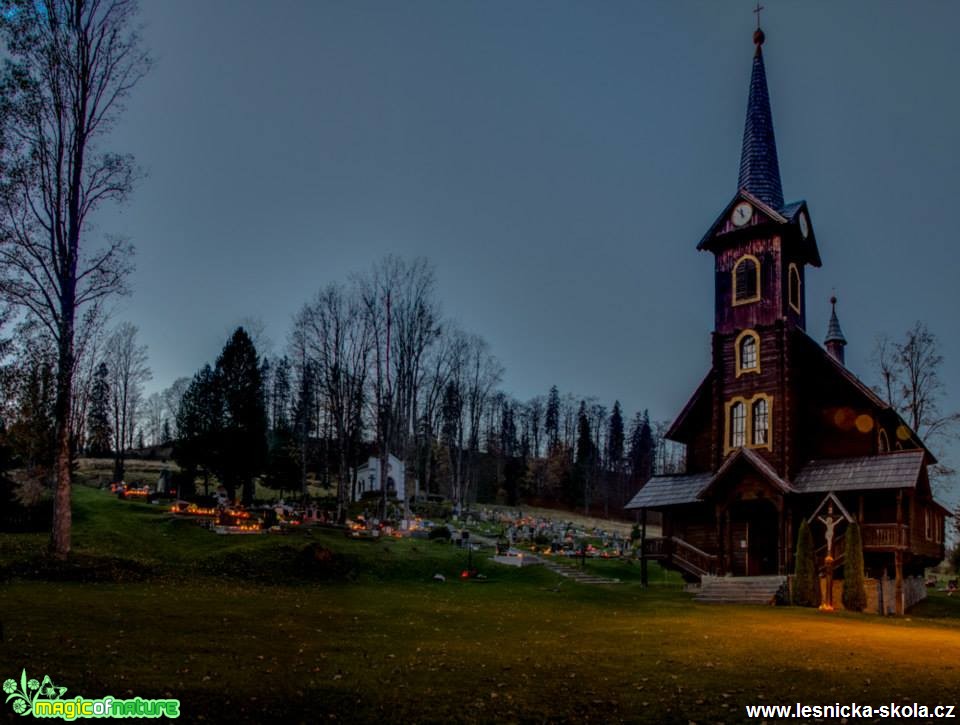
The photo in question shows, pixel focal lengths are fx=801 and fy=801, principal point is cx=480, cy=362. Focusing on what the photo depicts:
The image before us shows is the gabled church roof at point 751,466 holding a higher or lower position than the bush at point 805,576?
higher

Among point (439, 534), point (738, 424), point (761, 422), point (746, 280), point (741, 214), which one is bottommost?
point (439, 534)

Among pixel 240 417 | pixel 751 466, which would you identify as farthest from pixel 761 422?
pixel 240 417

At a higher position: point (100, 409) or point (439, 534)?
point (100, 409)

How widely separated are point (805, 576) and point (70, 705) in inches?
972

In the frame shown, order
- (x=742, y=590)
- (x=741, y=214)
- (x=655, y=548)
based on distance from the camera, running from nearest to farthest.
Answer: (x=742, y=590) → (x=741, y=214) → (x=655, y=548)

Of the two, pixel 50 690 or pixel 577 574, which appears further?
pixel 577 574

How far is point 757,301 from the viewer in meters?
33.3

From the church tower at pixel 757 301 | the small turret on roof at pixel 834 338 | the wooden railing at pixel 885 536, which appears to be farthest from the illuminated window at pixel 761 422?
the small turret on roof at pixel 834 338

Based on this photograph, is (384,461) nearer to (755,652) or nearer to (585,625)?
(585,625)

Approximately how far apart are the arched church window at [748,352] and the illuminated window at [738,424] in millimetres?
1396

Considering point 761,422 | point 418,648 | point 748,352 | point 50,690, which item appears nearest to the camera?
point 50,690

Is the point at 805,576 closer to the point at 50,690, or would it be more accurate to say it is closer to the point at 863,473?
the point at 863,473

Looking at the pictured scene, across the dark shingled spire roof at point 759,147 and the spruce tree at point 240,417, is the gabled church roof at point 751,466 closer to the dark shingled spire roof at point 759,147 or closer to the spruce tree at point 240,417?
the dark shingled spire roof at point 759,147

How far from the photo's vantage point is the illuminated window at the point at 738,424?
3312cm
